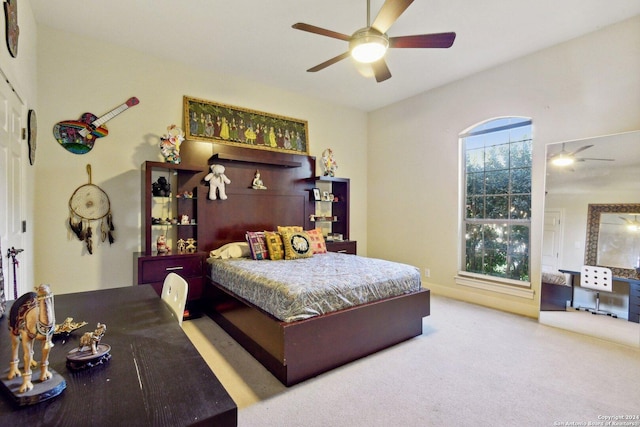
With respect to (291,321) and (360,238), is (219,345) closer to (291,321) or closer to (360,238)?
(291,321)

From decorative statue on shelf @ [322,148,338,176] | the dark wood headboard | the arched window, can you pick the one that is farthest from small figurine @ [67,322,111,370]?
the arched window

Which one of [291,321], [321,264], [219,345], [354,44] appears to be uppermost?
[354,44]

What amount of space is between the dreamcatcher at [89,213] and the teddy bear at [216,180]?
1.09 meters

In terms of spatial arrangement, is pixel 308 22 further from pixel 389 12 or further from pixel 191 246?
pixel 191 246

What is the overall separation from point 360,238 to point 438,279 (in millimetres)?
1554

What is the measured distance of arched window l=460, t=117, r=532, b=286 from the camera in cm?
380

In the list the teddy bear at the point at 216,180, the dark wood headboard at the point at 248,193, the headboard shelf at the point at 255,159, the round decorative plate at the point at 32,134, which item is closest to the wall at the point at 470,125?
the dark wood headboard at the point at 248,193

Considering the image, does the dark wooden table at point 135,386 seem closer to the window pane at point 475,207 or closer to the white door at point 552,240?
the white door at point 552,240

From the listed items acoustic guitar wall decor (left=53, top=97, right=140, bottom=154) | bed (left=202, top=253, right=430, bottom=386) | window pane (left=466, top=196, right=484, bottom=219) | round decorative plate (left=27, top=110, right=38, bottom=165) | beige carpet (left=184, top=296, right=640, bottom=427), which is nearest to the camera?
beige carpet (left=184, top=296, right=640, bottom=427)

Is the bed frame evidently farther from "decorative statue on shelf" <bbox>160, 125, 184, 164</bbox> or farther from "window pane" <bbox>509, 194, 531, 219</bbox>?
"window pane" <bbox>509, 194, 531, 219</bbox>

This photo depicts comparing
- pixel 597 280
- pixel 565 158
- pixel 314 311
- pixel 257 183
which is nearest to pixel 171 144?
pixel 257 183

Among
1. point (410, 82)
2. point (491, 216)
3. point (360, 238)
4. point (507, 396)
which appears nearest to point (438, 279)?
point (491, 216)

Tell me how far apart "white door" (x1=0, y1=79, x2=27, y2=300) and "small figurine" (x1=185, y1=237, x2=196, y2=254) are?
1.44 m

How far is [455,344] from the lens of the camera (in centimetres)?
284
